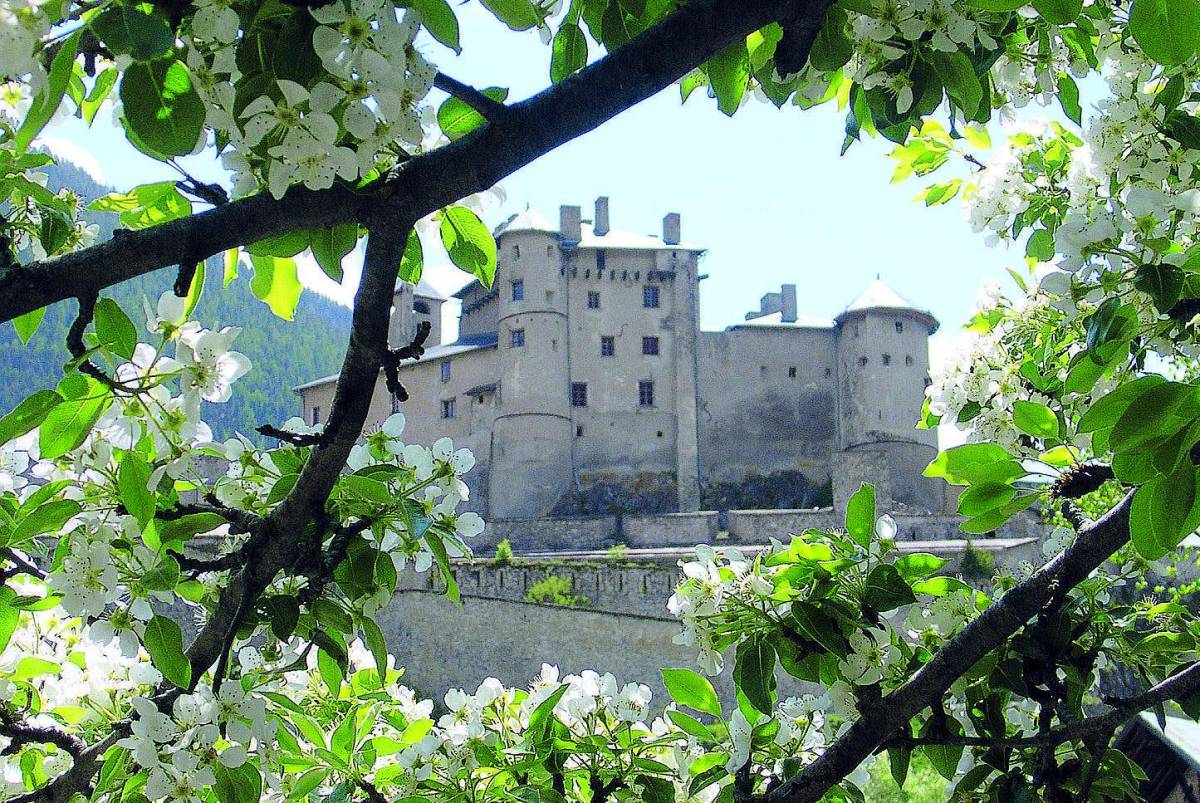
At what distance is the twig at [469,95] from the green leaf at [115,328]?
1.59ft

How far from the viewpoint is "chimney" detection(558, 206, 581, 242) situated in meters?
36.2

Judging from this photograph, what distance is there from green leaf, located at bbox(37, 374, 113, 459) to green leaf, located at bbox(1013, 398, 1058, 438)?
62.4 inches

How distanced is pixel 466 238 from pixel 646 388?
34.0 m

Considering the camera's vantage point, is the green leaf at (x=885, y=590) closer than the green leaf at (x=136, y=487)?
No

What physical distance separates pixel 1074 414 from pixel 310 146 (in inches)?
69.8

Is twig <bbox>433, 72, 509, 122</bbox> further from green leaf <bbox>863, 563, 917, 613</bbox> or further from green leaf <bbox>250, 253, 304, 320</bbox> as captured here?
green leaf <bbox>863, 563, 917, 613</bbox>

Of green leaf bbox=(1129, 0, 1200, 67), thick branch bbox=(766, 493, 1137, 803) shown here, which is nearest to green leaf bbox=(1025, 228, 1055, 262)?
thick branch bbox=(766, 493, 1137, 803)

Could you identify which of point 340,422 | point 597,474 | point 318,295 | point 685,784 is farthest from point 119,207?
point 318,295

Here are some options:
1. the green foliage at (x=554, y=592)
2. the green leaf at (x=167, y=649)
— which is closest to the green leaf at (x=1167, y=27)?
the green leaf at (x=167, y=649)

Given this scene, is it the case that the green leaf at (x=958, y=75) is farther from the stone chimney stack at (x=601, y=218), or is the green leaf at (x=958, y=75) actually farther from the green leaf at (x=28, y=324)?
the stone chimney stack at (x=601, y=218)

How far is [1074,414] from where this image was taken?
91.8 inches

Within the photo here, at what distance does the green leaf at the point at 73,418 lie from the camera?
1.32 meters

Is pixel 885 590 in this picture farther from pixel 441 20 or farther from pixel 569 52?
pixel 441 20

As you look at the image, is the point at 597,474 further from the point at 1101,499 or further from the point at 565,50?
the point at 565,50
